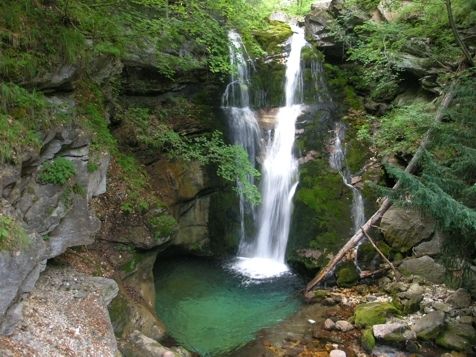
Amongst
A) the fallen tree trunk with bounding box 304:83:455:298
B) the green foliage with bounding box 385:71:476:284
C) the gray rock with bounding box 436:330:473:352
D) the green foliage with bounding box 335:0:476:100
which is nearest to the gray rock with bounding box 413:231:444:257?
the fallen tree trunk with bounding box 304:83:455:298

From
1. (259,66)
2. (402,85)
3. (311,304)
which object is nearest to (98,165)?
(311,304)

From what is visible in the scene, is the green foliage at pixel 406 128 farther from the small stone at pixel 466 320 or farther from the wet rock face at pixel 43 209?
the wet rock face at pixel 43 209

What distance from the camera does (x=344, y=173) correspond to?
40.8 ft

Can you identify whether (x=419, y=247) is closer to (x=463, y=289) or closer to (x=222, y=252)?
(x=463, y=289)

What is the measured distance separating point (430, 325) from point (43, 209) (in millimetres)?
7058

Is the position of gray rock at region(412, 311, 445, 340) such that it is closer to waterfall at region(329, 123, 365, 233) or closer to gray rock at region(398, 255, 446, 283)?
gray rock at region(398, 255, 446, 283)

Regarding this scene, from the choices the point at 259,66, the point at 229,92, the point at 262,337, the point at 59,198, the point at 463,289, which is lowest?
the point at 262,337

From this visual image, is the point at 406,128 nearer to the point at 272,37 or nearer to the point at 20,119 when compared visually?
the point at 272,37

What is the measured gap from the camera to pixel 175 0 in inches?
358

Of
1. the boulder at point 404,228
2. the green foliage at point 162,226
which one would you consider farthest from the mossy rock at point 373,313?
the green foliage at point 162,226

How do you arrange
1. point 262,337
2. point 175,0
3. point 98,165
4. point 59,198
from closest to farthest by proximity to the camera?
point 59,198, point 98,165, point 262,337, point 175,0

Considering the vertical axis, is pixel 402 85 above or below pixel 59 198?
above

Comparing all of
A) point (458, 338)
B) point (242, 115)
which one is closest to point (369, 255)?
point (458, 338)

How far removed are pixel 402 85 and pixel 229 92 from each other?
5.66 meters
